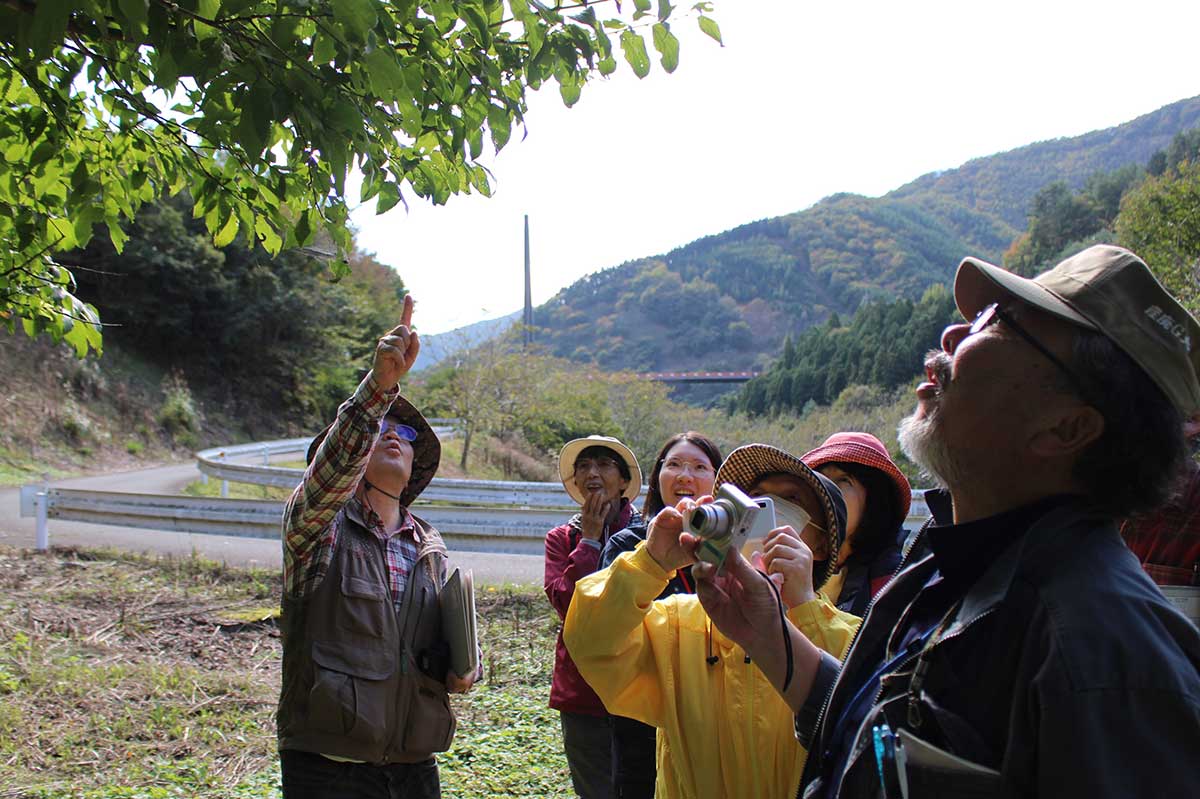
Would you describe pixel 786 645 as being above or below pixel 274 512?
above

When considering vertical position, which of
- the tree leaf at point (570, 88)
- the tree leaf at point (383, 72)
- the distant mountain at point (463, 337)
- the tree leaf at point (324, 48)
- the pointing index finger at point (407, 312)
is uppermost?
the distant mountain at point (463, 337)

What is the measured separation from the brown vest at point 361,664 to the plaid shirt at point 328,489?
0.15 feet

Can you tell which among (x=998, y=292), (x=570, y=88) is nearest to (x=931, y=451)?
(x=998, y=292)

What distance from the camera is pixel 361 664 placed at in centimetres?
244

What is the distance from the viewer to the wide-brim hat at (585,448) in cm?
395

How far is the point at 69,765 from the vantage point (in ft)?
12.5

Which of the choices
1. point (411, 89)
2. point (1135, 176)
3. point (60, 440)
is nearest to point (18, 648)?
point (411, 89)

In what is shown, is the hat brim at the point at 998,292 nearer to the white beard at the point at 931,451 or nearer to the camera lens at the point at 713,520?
the white beard at the point at 931,451

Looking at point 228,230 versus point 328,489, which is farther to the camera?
point 228,230

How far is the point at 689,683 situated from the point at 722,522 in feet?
1.69

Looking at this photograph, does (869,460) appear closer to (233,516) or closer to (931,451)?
(931,451)

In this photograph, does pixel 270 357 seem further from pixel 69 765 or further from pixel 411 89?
pixel 411 89

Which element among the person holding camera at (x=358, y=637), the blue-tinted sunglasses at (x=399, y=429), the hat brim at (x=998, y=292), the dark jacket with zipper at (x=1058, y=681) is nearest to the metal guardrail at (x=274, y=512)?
the blue-tinted sunglasses at (x=399, y=429)

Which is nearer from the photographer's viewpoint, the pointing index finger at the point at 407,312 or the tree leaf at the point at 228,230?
the pointing index finger at the point at 407,312
